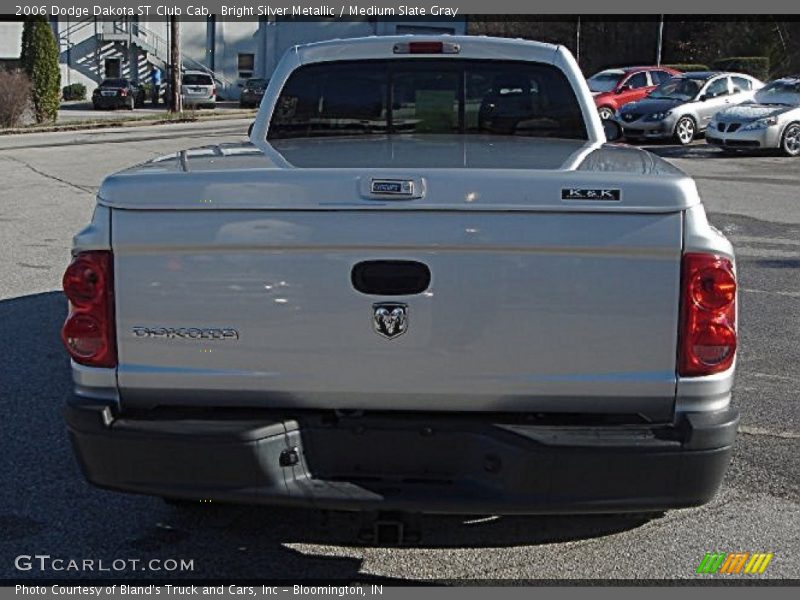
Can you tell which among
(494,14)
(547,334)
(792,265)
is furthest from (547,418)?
(494,14)

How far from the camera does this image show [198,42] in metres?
60.3

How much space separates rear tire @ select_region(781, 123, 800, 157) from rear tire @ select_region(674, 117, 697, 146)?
2.87m

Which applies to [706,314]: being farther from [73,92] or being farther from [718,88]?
[73,92]

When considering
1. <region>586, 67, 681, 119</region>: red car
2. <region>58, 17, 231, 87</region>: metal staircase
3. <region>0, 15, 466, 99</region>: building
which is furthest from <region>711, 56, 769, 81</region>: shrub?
<region>58, 17, 231, 87</region>: metal staircase

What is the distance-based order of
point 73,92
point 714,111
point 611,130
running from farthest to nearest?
point 73,92 < point 714,111 < point 611,130

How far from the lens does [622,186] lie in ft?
11.3

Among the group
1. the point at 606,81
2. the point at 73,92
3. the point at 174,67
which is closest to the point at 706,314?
the point at 606,81

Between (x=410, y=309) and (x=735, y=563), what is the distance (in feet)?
6.01

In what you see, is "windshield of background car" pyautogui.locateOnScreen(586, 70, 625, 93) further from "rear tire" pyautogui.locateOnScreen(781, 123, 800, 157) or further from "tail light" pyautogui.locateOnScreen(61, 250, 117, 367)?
"tail light" pyautogui.locateOnScreen(61, 250, 117, 367)

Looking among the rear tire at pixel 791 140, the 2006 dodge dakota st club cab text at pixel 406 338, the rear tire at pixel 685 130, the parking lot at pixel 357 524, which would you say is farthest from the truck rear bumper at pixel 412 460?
the rear tire at pixel 685 130

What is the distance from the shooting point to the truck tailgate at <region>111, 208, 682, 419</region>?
11.2 ft

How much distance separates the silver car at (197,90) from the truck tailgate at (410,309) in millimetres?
46384

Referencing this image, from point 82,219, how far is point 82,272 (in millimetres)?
10411

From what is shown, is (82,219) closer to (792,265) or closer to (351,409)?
(792,265)
